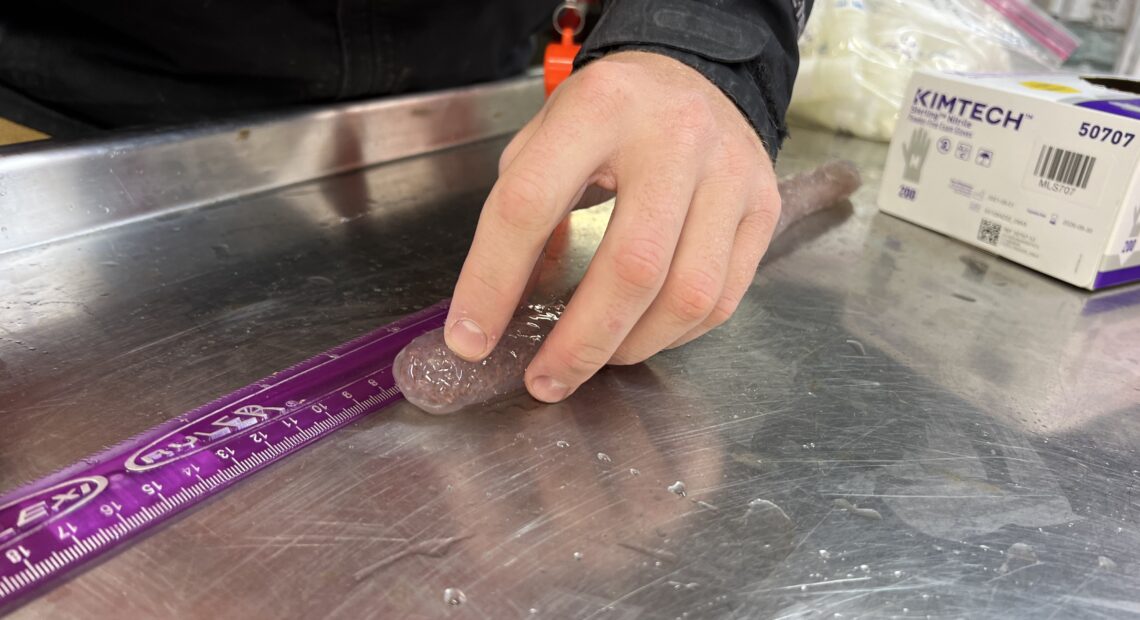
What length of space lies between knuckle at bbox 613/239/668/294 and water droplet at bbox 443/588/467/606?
0.67ft

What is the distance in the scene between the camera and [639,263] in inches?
18.5

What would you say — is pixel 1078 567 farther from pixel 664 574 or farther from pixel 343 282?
pixel 343 282

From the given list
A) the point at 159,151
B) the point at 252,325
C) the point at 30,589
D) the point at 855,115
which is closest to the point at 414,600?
the point at 30,589

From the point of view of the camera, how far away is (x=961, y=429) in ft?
1.83

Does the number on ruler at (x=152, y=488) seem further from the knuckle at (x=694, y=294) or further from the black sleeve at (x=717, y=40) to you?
the black sleeve at (x=717, y=40)

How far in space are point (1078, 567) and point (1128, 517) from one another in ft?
0.25

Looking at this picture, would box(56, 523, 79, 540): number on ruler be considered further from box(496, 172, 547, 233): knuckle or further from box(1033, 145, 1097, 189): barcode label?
box(1033, 145, 1097, 189): barcode label

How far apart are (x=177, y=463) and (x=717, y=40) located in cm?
48

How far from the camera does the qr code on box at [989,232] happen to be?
0.85 m

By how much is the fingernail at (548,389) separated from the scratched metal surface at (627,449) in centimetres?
1

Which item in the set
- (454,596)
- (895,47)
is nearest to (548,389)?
(454,596)

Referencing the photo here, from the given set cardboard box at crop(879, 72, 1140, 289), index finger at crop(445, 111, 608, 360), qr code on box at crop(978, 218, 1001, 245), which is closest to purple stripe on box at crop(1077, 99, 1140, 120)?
cardboard box at crop(879, 72, 1140, 289)

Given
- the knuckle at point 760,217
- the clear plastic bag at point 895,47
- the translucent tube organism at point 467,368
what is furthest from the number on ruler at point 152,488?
the clear plastic bag at point 895,47

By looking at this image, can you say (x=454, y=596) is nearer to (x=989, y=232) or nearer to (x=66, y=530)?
(x=66, y=530)
